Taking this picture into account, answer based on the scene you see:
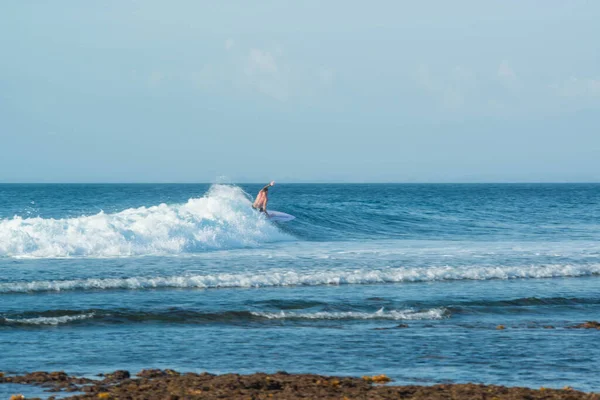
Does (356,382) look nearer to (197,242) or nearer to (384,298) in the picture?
(384,298)

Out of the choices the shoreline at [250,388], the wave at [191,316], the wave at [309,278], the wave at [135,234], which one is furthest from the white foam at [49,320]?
the wave at [135,234]

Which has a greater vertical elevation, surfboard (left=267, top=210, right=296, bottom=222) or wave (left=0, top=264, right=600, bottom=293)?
surfboard (left=267, top=210, right=296, bottom=222)

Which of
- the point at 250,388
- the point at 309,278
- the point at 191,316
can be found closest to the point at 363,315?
the point at 191,316

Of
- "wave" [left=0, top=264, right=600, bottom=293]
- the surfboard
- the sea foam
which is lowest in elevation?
the sea foam

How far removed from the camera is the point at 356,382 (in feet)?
28.0

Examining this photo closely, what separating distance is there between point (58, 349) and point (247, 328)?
305 cm

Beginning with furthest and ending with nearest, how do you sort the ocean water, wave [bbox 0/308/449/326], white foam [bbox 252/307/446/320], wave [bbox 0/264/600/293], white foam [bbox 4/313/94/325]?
wave [bbox 0/264/600/293] < white foam [bbox 252/307/446/320] < wave [bbox 0/308/449/326] < white foam [bbox 4/313/94/325] < the ocean water

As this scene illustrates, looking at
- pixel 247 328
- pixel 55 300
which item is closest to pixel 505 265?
pixel 247 328

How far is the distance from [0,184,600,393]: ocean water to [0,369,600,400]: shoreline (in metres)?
0.52

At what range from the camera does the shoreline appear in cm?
783

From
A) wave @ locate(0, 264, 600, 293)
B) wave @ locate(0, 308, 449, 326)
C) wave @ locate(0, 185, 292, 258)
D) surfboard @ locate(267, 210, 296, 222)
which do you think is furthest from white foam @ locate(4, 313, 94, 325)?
surfboard @ locate(267, 210, 296, 222)

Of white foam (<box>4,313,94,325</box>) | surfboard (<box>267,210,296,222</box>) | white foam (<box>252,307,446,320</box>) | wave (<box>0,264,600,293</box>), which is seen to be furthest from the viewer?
surfboard (<box>267,210,296,222</box>)

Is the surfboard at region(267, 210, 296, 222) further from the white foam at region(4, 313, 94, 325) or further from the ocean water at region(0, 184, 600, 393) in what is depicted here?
the white foam at region(4, 313, 94, 325)

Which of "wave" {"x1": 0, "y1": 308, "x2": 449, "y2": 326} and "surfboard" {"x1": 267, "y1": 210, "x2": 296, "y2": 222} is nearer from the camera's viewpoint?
"wave" {"x1": 0, "y1": 308, "x2": 449, "y2": 326}
